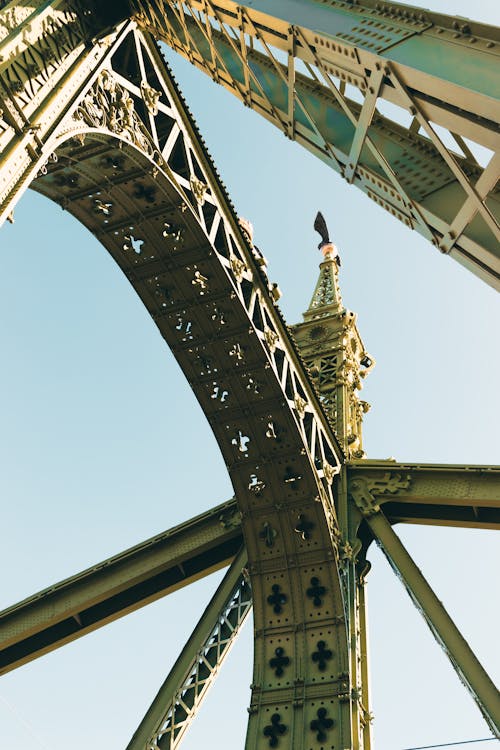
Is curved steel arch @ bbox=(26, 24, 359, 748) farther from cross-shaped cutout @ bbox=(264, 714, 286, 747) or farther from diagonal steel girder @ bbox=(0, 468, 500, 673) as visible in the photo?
diagonal steel girder @ bbox=(0, 468, 500, 673)

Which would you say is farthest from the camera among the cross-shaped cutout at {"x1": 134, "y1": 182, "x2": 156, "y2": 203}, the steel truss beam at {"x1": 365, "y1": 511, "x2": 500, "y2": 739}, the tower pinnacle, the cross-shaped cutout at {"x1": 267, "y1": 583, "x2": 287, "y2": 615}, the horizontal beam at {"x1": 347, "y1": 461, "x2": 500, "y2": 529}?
the tower pinnacle

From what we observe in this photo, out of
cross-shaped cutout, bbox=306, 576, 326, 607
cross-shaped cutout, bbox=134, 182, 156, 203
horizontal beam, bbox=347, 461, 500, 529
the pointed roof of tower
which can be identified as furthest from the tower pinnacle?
cross-shaped cutout, bbox=134, 182, 156, 203

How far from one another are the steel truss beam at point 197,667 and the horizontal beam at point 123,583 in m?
0.83

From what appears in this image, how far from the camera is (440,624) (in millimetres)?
13367

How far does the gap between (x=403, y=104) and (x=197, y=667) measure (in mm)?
11328

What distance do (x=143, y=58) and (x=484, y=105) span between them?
26.9 ft

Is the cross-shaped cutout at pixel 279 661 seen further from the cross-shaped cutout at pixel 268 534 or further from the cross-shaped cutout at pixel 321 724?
the cross-shaped cutout at pixel 268 534

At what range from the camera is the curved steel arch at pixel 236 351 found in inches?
484

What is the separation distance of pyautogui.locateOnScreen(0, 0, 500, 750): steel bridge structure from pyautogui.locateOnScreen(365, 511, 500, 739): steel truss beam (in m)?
0.03

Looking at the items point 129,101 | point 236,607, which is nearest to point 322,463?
point 236,607

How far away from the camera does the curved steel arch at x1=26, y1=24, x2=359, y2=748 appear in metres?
12.3

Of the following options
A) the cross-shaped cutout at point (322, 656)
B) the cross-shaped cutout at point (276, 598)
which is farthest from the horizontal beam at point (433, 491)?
the cross-shaped cutout at point (322, 656)

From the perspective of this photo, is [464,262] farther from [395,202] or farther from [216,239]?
[216,239]

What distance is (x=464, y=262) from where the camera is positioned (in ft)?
19.7
